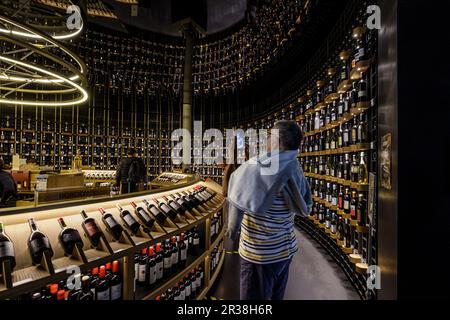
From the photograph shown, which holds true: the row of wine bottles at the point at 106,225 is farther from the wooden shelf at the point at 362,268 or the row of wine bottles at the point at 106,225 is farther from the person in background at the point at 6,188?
the person in background at the point at 6,188

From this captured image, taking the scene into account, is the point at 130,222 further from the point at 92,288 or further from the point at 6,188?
the point at 6,188

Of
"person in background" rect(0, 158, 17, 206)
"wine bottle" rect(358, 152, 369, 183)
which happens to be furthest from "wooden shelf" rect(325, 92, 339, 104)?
"person in background" rect(0, 158, 17, 206)

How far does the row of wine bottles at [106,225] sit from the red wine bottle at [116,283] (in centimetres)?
19

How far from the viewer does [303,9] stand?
443 cm

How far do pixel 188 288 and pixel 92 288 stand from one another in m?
1.24

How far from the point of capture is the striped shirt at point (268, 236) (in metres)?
1.52

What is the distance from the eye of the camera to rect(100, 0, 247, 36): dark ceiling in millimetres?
10047

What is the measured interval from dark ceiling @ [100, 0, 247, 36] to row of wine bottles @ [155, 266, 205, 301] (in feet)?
30.0

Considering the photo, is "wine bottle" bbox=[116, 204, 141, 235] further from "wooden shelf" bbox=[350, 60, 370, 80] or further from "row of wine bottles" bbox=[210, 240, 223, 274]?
"wooden shelf" bbox=[350, 60, 370, 80]

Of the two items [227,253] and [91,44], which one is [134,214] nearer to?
[227,253]

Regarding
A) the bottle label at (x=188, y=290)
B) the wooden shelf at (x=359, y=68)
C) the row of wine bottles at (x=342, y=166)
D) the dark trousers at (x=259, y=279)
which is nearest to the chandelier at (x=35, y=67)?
the dark trousers at (x=259, y=279)
